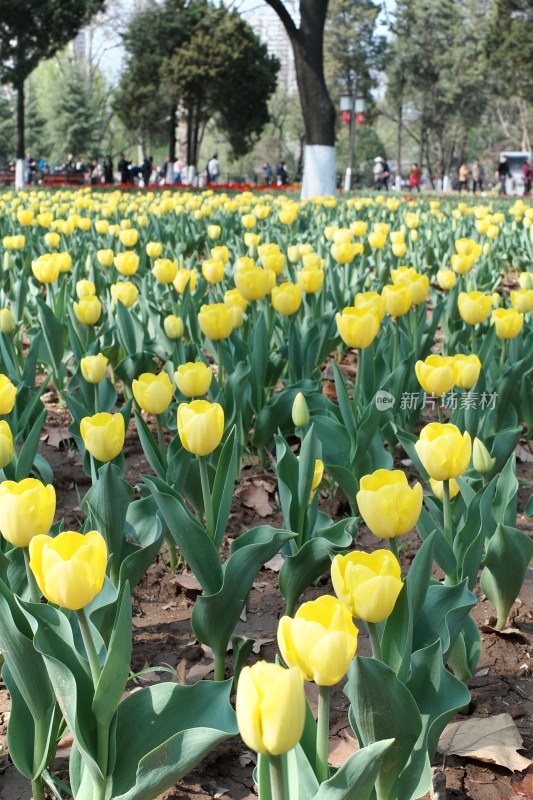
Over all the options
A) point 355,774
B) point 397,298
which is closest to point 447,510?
point 355,774

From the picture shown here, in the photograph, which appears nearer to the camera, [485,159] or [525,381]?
[525,381]

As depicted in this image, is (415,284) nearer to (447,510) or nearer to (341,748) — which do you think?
(447,510)

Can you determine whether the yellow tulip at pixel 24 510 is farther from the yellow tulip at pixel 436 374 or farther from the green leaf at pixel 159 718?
the yellow tulip at pixel 436 374

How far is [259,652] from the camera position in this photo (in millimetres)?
2045

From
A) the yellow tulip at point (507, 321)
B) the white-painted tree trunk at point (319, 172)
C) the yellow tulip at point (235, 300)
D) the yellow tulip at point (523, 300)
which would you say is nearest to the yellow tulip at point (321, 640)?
the yellow tulip at point (507, 321)

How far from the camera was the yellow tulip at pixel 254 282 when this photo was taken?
10.7 ft

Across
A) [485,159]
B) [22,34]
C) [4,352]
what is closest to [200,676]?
[4,352]

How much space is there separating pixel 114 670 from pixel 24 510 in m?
0.28

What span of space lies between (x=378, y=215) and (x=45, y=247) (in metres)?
4.04

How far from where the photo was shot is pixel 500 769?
1.64 meters

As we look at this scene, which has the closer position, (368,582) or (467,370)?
(368,582)

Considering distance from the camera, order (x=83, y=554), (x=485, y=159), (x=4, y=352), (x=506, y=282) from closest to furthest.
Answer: (x=83, y=554) < (x=4, y=352) < (x=506, y=282) < (x=485, y=159)

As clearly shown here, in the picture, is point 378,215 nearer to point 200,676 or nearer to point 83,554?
point 200,676

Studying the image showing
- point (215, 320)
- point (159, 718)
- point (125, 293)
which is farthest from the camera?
point (125, 293)
